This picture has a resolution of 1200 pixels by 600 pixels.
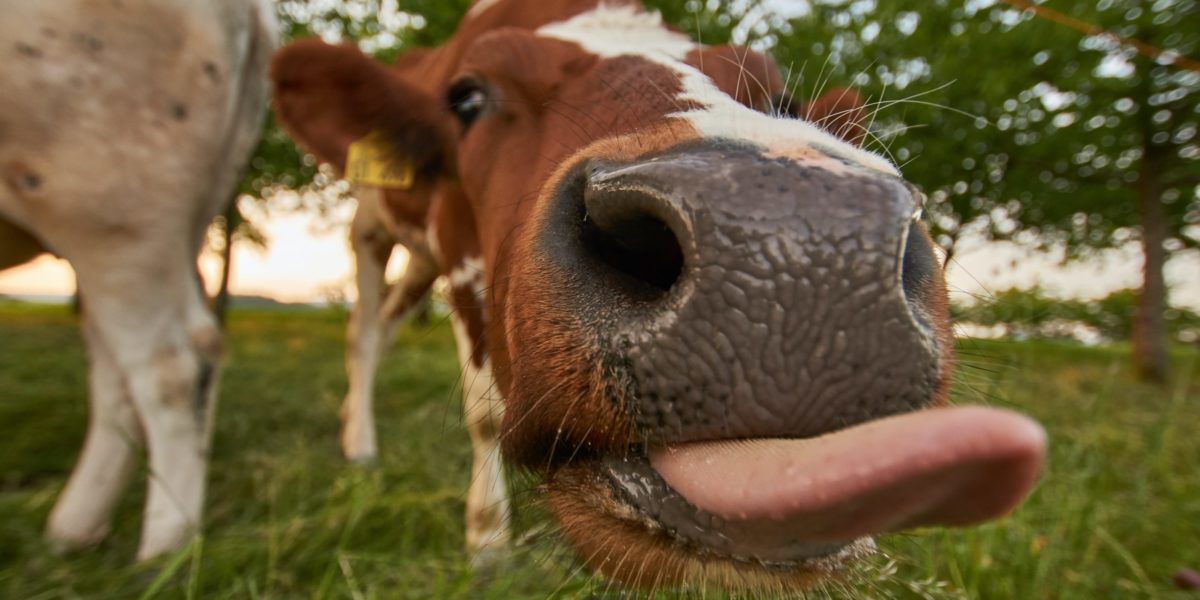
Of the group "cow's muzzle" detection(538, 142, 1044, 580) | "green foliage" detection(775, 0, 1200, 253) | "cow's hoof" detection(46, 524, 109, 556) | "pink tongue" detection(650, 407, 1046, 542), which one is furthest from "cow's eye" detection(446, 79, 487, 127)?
"green foliage" detection(775, 0, 1200, 253)

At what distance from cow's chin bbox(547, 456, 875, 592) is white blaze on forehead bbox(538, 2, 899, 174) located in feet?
1.55

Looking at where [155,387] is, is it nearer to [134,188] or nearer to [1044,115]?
[134,188]

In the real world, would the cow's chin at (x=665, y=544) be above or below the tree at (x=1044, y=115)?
below

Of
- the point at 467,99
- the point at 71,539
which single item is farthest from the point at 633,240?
the point at 71,539

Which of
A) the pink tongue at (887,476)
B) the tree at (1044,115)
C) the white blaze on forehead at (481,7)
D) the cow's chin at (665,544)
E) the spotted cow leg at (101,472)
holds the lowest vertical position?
the spotted cow leg at (101,472)

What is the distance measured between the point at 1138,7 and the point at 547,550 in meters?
9.72

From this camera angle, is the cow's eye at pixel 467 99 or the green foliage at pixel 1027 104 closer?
the cow's eye at pixel 467 99

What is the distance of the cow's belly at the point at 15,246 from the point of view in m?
2.00

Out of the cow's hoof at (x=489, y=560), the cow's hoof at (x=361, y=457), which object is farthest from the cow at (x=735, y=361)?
the cow's hoof at (x=361, y=457)

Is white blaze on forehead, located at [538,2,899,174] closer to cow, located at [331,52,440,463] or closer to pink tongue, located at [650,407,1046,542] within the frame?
pink tongue, located at [650,407,1046,542]

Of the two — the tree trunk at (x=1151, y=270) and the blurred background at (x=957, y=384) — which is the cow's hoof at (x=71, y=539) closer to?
the blurred background at (x=957, y=384)

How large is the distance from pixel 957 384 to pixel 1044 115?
31.7 ft

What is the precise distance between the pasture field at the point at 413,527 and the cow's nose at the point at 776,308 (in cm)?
39

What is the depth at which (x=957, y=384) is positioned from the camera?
1.16m
